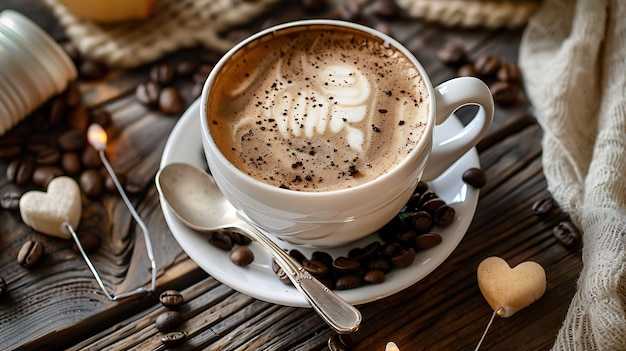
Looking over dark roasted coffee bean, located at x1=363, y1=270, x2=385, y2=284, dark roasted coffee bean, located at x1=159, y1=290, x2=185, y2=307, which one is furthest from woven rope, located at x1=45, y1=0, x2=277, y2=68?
dark roasted coffee bean, located at x1=363, y1=270, x2=385, y2=284

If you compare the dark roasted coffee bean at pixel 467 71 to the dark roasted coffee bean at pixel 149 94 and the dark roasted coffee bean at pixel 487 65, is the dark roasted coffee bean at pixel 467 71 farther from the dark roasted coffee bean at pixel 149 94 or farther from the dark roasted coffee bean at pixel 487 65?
the dark roasted coffee bean at pixel 149 94

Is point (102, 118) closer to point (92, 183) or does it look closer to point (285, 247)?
point (92, 183)

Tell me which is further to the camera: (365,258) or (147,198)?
(147,198)

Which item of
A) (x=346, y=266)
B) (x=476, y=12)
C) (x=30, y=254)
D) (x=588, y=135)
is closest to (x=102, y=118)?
(x=30, y=254)

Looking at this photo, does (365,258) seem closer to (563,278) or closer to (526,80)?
(563,278)

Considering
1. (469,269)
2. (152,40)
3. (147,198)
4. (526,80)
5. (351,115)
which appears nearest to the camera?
(351,115)

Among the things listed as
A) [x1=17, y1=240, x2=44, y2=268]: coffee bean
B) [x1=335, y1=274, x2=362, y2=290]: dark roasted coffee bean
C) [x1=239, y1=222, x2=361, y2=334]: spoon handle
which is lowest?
[x1=17, y1=240, x2=44, y2=268]: coffee bean

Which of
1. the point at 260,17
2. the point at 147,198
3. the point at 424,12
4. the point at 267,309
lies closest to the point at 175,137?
the point at 147,198

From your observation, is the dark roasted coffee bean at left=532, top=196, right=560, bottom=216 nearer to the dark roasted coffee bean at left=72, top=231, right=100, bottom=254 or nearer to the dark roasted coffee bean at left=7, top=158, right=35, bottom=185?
the dark roasted coffee bean at left=72, top=231, right=100, bottom=254
